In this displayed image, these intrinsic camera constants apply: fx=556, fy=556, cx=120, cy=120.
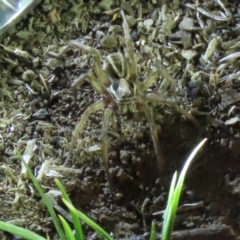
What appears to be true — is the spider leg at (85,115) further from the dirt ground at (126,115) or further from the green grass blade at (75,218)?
the green grass blade at (75,218)

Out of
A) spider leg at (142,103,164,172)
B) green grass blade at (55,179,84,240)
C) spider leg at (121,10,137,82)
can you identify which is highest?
spider leg at (121,10,137,82)

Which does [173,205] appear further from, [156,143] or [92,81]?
[92,81]

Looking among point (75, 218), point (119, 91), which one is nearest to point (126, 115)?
point (119, 91)

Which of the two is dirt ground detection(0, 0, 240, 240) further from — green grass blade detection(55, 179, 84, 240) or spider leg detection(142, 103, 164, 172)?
green grass blade detection(55, 179, 84, 240)

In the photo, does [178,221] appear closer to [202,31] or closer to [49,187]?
[49,187]

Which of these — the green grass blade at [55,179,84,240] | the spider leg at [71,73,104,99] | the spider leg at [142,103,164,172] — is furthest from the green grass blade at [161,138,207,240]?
the spider leg at [71,73,104,99]

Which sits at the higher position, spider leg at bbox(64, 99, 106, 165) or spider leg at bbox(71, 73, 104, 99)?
spider leg at bbox(71, 73, 104, 99)

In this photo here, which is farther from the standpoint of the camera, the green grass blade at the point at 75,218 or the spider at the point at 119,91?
the spider at the point at 119,91

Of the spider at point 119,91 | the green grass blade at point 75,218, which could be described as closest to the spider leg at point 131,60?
the spider at point 119,91
